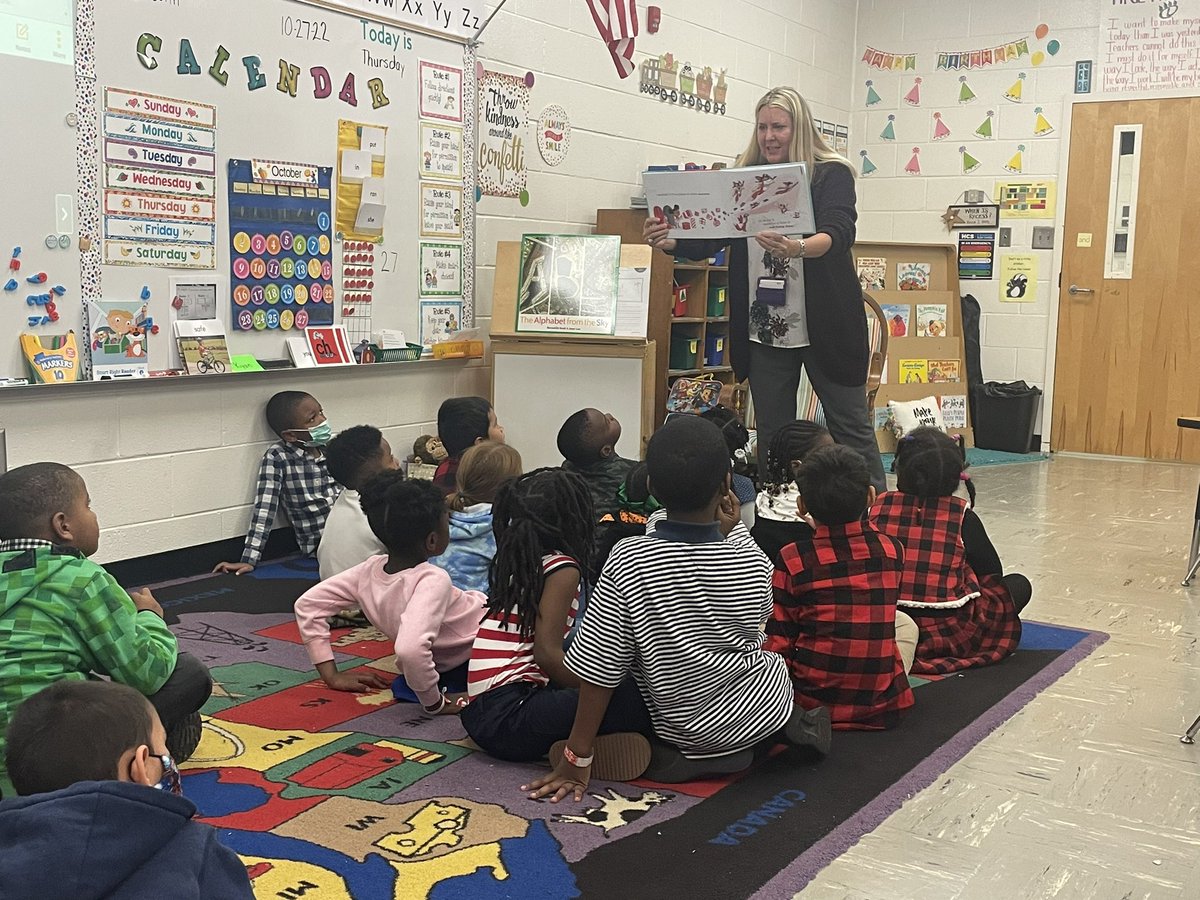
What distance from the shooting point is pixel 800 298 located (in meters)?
4.04

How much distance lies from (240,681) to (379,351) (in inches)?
76.5

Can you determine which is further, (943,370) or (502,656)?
(943,370)

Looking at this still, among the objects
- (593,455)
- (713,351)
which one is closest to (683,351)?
(713,351)

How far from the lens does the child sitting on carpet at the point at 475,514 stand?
312cm

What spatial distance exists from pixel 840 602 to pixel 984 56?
6196mm

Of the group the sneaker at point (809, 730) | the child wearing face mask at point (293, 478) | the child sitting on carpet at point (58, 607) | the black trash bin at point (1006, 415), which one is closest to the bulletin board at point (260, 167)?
the child wearing face mask at point (293, 478)

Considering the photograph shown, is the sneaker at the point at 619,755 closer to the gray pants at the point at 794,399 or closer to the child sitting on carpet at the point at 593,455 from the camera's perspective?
the child sitting on carpet at the point at 593,455

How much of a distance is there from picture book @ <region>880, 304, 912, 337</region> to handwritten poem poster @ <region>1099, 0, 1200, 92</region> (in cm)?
174

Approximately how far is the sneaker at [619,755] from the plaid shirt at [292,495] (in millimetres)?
2137

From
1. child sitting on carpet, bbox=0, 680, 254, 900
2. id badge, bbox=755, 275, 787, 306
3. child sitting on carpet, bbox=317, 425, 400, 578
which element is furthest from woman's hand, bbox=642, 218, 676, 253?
child sitting on carpet, bbox=0, 680, 254, 900

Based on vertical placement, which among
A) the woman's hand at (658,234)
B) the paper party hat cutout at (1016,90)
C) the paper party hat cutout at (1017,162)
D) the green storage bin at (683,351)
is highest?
the paper party hat cutout at (1016,90)

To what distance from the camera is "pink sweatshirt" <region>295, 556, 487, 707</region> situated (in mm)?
2803

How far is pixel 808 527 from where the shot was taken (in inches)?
127

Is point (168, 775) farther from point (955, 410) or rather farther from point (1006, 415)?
point (1006, 415)
